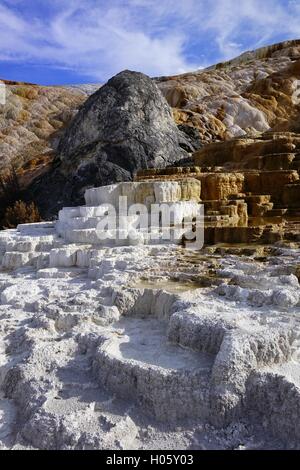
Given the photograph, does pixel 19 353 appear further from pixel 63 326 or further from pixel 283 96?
pixel 283 96

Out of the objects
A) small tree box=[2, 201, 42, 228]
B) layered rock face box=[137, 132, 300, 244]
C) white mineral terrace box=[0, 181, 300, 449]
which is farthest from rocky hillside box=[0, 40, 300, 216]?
white mineral terrace box=[0, 181, 300, 449]

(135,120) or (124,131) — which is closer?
(124,131)

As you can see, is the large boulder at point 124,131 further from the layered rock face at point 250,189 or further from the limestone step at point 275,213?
the limestone step at point 275,213

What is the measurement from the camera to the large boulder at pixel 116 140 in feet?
43.0

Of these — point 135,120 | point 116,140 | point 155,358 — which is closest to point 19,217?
point 116,140

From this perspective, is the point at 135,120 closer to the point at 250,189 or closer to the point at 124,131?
the point at 124,131

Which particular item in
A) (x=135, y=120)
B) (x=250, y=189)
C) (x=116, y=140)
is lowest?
(x=250, y=189)

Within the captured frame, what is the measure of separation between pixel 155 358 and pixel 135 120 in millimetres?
11959

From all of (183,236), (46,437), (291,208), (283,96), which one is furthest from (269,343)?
(283,96)

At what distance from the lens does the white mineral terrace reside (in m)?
1.98

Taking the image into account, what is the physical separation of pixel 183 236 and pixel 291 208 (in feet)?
9.57

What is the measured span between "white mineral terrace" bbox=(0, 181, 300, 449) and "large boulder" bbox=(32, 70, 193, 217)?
9.39m

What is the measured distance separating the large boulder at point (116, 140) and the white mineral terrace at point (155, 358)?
9388 mm

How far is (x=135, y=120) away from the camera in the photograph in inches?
530
